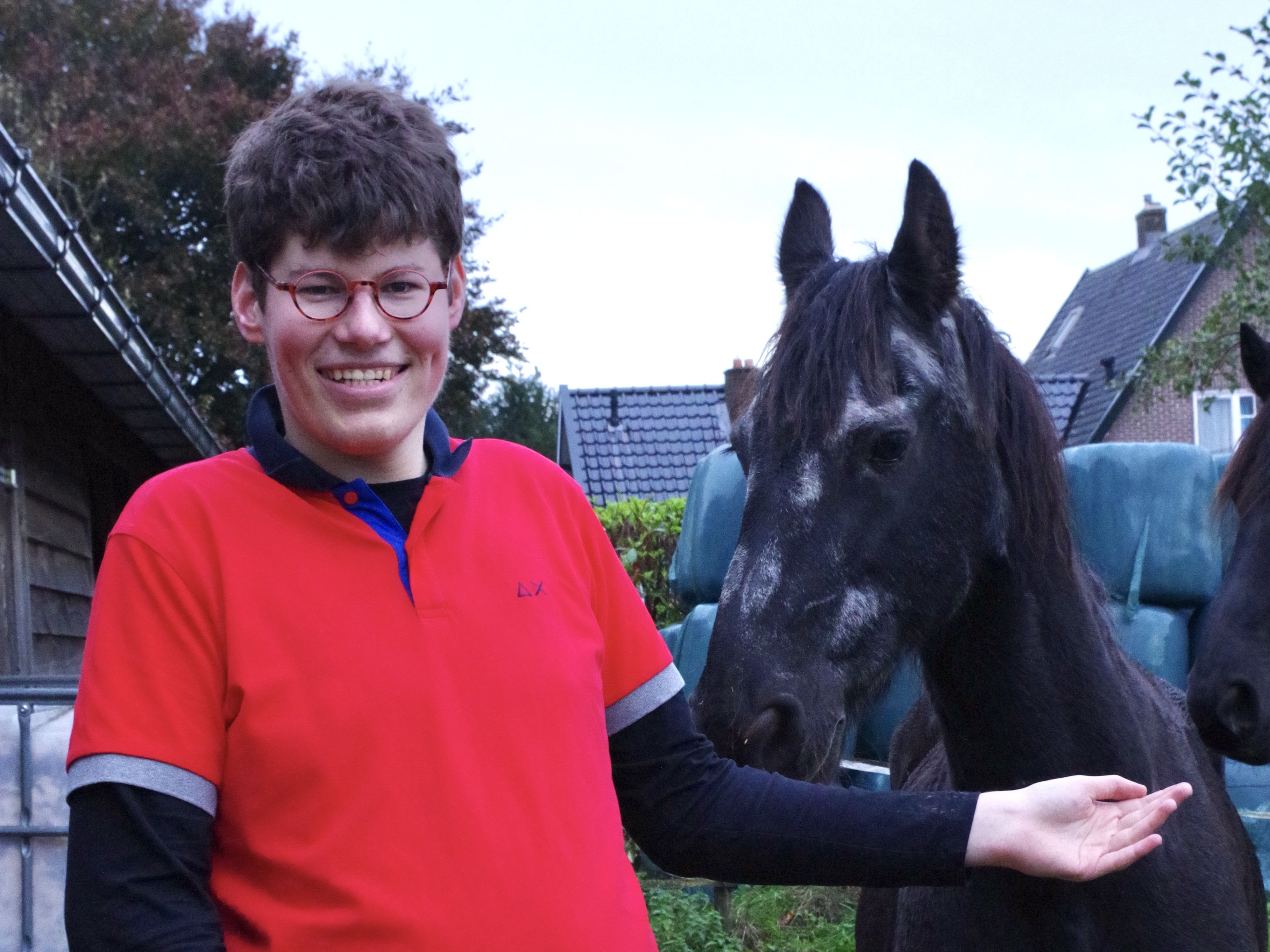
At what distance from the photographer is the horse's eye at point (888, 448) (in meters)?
2.11

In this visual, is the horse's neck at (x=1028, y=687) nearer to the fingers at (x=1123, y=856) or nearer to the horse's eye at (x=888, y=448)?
the horse's eye at (x=888, y=448)

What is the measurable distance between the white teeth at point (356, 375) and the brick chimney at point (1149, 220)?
107 feet

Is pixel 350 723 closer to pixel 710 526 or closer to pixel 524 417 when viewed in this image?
pixel 710 526

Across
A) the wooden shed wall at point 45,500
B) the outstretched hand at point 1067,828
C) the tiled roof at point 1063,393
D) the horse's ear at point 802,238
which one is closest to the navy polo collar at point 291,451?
the outstretched hand at point 1067,828

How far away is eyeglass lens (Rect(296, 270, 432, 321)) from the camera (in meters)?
1.39

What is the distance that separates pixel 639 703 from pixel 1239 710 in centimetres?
192

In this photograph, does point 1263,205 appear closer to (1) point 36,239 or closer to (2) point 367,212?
(1) point 36,239

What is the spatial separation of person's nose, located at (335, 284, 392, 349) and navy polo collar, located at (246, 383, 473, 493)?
5.5 inches

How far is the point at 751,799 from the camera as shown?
5.25 ft

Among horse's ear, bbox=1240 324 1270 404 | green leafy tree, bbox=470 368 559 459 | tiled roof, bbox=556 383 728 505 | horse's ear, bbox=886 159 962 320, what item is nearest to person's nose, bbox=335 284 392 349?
horse's ear, bbox=886 159 962 320

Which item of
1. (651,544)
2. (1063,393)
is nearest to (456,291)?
(651,544)

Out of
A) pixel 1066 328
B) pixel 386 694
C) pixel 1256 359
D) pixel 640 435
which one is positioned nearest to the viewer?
pixel 386 694

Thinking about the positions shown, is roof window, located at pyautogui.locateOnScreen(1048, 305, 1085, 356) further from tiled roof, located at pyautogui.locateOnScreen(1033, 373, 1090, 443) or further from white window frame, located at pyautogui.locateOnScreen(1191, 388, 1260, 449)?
tiled roof, located at pyautogui.locateOnScreen(1033, 373, 1090, 443)

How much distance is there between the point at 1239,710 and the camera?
288cm
